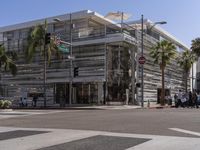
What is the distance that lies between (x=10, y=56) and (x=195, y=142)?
154 ft

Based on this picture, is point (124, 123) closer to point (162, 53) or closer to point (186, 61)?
point (162, 53)

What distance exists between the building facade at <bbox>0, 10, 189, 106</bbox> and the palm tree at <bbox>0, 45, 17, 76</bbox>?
3.56 meters

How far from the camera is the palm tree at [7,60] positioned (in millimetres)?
53031

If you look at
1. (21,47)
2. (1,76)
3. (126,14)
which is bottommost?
(1,76)

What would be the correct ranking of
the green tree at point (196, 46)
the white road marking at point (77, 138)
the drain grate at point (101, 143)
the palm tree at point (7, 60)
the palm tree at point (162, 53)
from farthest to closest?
the green tree at point (196, 46), the palm tree at point (162, 53), the palm tree at point (7, 60), the white road marking at point (77, 138), the drain grate at point (101, 143)

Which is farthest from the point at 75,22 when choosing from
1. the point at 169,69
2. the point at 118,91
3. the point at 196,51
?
the point at 196,51

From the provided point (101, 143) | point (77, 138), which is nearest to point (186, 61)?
point (77, 138)

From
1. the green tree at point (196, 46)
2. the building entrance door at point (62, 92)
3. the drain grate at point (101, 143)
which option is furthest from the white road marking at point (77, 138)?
the green tree at point (196, 46)

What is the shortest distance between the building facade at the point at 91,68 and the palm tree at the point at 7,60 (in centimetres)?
356

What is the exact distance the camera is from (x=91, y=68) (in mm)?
51812

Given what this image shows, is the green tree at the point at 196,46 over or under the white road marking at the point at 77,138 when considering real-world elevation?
over

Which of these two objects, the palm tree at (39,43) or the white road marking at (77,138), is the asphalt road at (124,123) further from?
the palm tree at (39,43)

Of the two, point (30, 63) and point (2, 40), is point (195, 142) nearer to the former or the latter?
point (30, 63)

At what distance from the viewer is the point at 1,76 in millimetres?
63000
